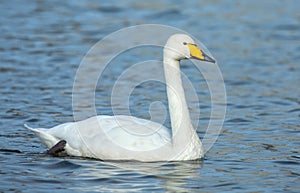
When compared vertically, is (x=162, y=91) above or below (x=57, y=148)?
above

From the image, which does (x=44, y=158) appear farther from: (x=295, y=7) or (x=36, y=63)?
(x=295, y=7)

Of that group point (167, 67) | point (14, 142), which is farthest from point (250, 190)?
point (14, 142)

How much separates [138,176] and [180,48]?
5.26 feet

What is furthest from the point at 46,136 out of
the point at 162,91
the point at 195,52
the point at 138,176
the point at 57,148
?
the point at 162,91

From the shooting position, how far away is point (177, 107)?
9.63 metres

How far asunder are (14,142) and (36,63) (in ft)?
15.5

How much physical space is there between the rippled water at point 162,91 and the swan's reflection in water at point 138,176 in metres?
0.01

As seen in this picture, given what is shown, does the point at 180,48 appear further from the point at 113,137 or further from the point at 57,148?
the point at 57,148

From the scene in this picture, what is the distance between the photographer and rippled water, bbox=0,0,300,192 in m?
8.88

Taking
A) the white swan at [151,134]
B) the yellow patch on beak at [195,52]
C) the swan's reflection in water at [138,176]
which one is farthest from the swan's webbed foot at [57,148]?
the yellow patch on beak at [195,52]

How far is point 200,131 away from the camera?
11.3 meters

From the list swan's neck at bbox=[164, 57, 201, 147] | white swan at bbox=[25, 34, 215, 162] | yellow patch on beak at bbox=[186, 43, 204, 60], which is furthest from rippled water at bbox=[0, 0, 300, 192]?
yellow patch on beak at bbox=[186, 43, 204, 60]

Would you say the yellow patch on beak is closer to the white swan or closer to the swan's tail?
the white swan

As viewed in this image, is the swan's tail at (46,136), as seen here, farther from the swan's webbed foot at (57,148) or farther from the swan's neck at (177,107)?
the swan's neck at (177,107)
